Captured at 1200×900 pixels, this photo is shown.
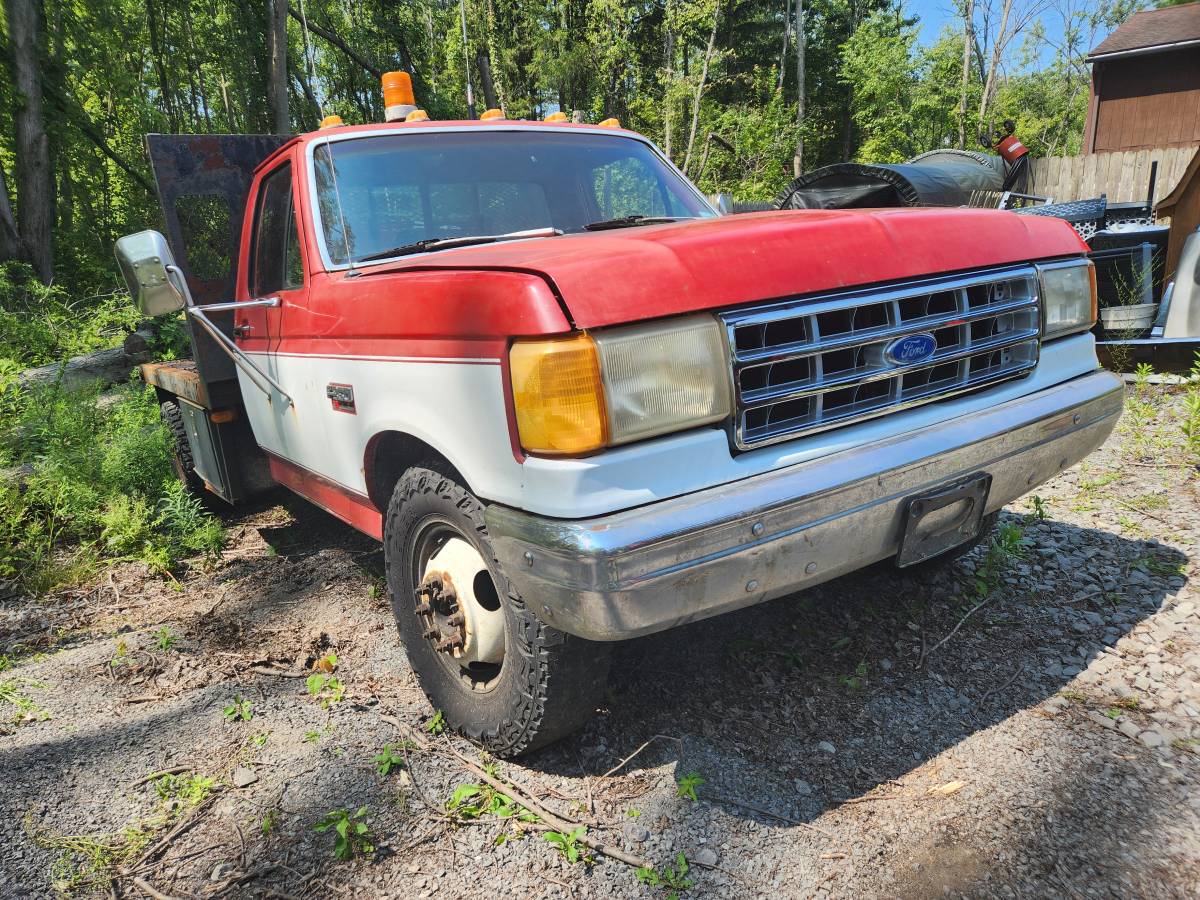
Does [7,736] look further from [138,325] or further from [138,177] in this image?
[138,177]

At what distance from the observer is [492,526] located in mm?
1985

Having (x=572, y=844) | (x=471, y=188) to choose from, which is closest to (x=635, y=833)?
(x=572, y=844)

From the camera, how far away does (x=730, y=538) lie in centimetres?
181

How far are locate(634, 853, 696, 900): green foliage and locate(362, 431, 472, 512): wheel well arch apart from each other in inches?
48.4

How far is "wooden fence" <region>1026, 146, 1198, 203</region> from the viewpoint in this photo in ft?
47.7

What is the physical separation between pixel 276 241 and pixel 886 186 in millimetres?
6773

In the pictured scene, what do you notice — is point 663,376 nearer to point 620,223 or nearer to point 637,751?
point 637,751

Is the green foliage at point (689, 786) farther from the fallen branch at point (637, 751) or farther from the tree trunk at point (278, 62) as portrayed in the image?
the tree trunk at point (278, 62)

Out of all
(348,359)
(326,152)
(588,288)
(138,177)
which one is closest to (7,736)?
(348,359)

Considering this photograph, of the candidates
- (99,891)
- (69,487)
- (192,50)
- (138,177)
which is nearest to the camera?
(99,891)

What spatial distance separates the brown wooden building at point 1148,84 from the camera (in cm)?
2184

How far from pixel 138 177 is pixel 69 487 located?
19005 mm

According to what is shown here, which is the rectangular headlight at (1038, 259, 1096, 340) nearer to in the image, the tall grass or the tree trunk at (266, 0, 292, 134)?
the tall grass

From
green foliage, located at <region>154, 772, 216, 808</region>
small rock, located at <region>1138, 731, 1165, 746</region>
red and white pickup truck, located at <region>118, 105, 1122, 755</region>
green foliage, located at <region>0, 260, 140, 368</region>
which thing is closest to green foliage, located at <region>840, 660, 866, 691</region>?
red and white pickup truck, located at <region>118, 105, 1122, 755</region>
